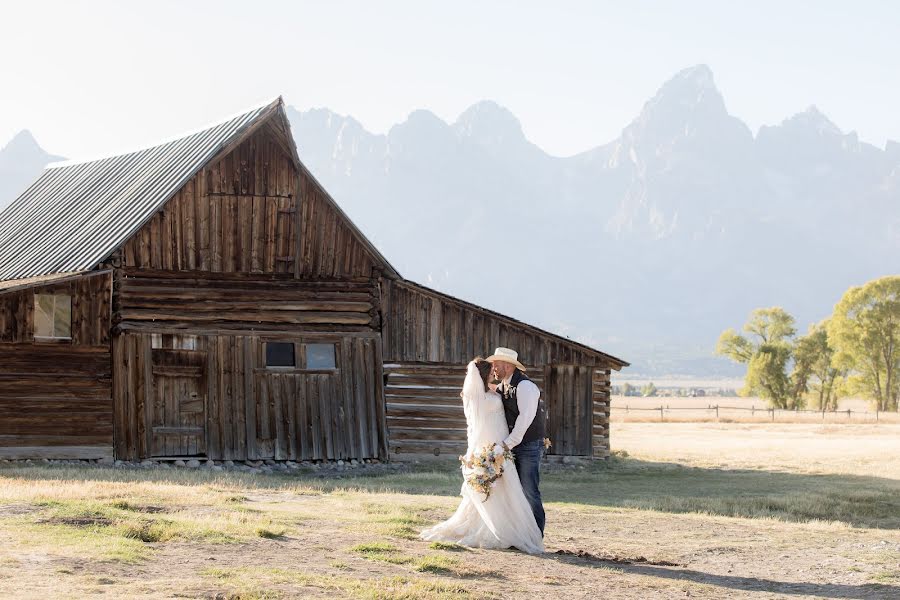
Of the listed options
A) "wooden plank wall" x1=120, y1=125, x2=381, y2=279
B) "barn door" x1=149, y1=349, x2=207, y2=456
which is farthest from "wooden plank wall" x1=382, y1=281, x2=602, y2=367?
"barn door" x1=149, y1=349, x2=207, y2=456

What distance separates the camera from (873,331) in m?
72.4

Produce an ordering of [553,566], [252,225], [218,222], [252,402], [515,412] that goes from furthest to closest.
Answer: [252,225]
[218,222]
[252,402]
[515,412]
[553,566]

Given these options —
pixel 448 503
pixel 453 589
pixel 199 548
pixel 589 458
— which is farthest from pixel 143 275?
pixel 453 589

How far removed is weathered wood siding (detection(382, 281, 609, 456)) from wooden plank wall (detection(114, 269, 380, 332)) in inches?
33.6

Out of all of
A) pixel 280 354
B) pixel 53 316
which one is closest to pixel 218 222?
pixel 280 354

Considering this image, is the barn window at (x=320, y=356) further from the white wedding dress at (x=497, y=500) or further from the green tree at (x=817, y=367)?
the green tree at (x=817, y=367)

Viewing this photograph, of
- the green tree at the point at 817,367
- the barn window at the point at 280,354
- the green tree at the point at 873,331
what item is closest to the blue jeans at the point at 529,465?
the barn window at the point at 280,354

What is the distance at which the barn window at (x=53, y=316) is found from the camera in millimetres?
23562

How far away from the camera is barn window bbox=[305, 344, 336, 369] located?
26.2 metres

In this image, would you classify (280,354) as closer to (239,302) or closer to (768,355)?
(239,302)

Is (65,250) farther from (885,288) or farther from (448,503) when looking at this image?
(885,288)

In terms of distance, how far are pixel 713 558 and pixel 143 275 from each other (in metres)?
14.8

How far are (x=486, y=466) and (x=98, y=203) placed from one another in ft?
58.4

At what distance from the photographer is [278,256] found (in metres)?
26.3
